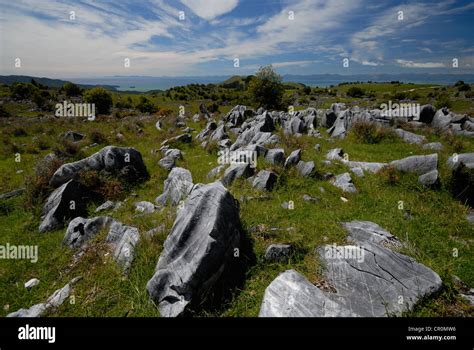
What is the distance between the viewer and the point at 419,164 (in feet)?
32.2

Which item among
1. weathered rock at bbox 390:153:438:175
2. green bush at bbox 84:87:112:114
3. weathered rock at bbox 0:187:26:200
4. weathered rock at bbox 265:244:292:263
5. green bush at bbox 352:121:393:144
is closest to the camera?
weathered rock at bbox 265:244:292:263

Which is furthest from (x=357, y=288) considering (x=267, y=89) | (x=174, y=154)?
(x=267, y=89)

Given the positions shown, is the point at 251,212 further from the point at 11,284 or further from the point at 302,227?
the point at 11,284

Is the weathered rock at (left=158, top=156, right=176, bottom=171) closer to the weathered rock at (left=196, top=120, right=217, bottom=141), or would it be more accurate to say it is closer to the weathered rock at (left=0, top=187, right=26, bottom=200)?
the weathered rock at (left=196, top=120, right=217, bottom=141)

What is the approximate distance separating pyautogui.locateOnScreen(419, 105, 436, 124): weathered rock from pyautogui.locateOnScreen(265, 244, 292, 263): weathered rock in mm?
22205

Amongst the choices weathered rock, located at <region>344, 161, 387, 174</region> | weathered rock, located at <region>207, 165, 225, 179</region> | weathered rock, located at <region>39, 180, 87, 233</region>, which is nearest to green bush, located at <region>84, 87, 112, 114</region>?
weathered rock, located at <region>39, 180, 87, 233</region>

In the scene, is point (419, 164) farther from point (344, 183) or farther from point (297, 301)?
point (297, 301)

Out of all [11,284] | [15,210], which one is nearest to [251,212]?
[11,284]

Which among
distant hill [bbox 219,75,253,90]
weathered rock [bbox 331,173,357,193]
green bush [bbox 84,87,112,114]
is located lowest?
weathered rock [bbox 331,173,357,193]

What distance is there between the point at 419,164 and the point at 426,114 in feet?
51.6

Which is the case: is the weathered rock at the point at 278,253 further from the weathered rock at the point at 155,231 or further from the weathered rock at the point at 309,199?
the weathered rock at the point at 309,199

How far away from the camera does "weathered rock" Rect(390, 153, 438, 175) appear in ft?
31.5

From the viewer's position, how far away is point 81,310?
5273 mm

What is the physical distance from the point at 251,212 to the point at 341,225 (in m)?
2.80
